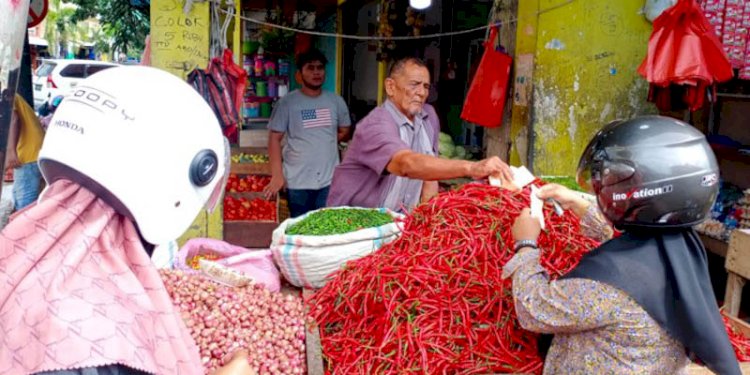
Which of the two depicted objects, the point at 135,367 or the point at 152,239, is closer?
the point at 135,367

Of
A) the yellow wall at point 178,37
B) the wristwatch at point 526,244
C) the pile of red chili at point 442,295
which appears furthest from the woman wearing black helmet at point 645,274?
the yellow wall at point 178,37

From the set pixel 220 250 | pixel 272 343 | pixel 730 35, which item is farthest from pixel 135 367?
pixel 730 35

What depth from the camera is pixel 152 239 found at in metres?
1.42

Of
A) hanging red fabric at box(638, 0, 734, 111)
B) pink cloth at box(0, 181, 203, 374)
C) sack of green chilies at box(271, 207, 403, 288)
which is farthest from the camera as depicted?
hanging red fabric at box(638, 0, 734, 111)

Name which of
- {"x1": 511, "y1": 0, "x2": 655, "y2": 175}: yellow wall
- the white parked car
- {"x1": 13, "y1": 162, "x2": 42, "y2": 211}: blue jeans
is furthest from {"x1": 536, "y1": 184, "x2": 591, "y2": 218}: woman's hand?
the white parked car

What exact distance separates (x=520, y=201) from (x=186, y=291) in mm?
1427

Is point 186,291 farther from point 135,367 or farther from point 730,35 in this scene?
point 730,35

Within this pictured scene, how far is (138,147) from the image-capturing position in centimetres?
138

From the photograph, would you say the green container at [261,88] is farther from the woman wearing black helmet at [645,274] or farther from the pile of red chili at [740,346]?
the woman wearing black helmet at [645,274]

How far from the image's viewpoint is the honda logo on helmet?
4.57 ft

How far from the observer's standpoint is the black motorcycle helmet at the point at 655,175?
1815 mm

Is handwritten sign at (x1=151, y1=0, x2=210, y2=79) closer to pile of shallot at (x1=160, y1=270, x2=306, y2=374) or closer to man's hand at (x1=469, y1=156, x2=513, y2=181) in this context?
pile of shallot at (x1=160, y1=270, x2=306, y2=374)

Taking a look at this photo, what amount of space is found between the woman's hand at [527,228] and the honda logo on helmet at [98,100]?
1.34m

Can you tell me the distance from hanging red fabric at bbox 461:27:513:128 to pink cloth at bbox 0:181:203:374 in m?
5.24
